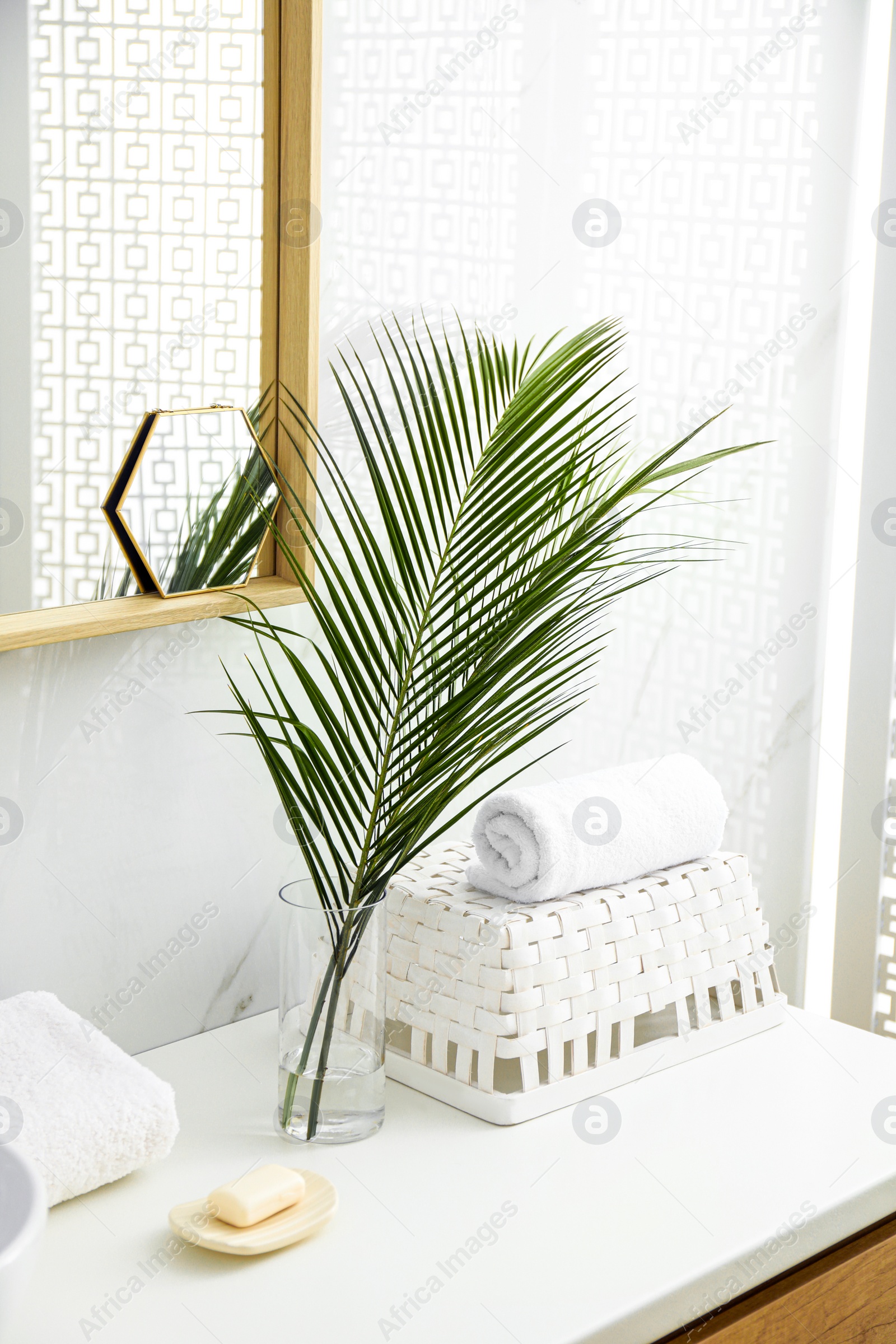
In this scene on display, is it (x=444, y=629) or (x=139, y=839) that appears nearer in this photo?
(x=444, y=629)

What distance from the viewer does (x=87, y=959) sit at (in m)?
1.14

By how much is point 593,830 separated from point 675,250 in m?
0.73

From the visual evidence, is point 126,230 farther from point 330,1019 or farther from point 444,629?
point 330,1019

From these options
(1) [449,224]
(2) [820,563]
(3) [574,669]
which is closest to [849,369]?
(2) [820,563]

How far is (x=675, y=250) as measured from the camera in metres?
1.52

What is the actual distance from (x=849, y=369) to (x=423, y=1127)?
44.4 inches

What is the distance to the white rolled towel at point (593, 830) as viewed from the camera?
111 cm

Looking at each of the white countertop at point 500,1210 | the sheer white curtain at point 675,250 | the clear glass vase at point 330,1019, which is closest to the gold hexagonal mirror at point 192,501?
the sheer white curtain at point 675,250

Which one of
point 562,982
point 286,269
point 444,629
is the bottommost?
point 562,982

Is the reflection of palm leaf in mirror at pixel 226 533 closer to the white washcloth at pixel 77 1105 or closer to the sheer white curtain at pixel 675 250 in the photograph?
the sheer white curtain at pixel 675 250

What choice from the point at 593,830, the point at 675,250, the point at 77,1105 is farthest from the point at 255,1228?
the point at 675,250

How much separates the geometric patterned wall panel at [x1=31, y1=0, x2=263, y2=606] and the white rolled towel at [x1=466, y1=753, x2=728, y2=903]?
39 cm

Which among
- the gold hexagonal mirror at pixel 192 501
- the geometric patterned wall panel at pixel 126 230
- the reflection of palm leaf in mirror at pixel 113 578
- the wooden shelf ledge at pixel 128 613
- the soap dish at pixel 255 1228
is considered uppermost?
the geometric patterned wall panel at pixel 126 230

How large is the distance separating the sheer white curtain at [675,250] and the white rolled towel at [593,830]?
298 millimetres
